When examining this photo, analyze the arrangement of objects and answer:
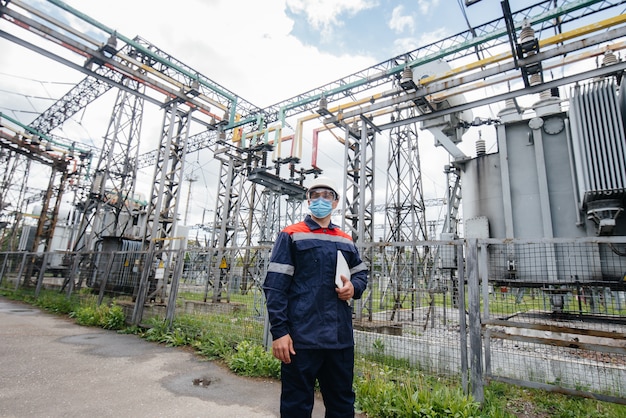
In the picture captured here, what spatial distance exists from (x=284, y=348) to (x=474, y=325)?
2.51 meters

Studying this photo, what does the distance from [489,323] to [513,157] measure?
15.9 ft

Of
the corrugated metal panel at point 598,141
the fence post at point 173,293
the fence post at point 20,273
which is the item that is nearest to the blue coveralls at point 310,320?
the fence post at point 173,293

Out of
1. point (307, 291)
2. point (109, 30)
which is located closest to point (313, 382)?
point (307, 291)

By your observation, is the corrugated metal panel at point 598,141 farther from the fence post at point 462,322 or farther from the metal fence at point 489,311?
the fence post at point 462,322

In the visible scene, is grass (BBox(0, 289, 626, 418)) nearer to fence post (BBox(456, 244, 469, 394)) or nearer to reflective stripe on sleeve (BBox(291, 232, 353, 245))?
fence post (BBox(456, 244, 469, 394))

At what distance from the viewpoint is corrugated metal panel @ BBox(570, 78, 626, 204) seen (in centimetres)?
520

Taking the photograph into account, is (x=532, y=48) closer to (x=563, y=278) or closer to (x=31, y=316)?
(x=563, y=278)

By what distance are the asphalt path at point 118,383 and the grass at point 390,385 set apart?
264 millimetres

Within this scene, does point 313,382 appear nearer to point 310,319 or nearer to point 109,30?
point 310,319

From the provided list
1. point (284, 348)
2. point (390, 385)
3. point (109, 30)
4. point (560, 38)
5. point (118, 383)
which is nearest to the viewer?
point (284, 348)

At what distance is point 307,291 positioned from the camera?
2330 mm

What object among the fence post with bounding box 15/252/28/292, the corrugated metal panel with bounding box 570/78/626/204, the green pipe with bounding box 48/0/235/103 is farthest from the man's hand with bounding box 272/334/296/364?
the fence post with bounding box 15/252/28/292

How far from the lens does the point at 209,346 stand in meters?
5.55

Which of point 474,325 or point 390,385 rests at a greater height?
point 474,325
